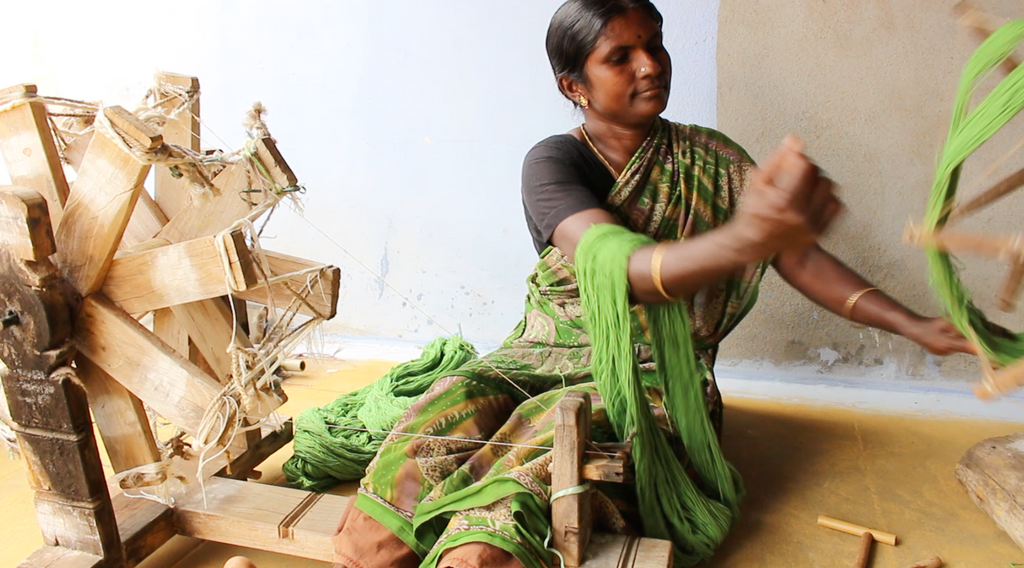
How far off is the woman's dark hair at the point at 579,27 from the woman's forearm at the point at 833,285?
2.02ft

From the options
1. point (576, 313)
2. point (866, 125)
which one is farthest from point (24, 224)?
point (866, 125)

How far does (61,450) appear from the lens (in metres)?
1.57

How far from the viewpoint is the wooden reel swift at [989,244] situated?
1085 millimetres

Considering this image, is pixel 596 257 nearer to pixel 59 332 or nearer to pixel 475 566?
pixel 475 566

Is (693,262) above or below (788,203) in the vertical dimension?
below

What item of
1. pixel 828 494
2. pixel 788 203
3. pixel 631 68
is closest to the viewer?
pixel 788 203

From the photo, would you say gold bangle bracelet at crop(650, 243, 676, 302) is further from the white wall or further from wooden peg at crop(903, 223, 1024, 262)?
the white wall

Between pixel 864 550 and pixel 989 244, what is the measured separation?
0.90 meters

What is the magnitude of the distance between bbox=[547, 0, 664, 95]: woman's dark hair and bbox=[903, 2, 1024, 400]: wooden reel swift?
0.64m

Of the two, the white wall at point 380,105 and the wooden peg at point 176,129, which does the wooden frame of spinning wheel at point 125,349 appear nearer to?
the wooden peg at point 176,129

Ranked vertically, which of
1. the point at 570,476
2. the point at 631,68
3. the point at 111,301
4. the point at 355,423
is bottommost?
the point at 355,423

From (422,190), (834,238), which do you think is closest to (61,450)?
(422,190)

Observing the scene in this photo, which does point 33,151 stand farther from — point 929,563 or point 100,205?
point 929,563

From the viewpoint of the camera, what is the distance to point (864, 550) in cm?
170
